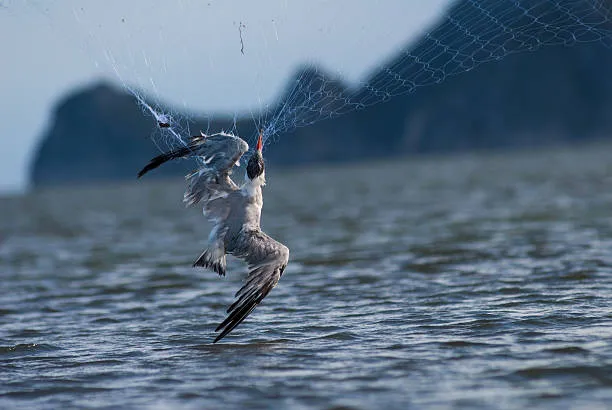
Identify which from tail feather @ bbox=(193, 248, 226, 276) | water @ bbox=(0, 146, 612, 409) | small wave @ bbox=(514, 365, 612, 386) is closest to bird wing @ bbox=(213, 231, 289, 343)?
tail feather @ bbox=(193, 248, 226, 276)

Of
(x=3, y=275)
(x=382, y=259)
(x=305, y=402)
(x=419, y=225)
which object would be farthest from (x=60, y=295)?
(x=419, y=225)

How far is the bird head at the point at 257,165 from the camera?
11.3 metres

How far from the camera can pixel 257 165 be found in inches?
452

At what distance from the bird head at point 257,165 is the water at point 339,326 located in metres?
2.17

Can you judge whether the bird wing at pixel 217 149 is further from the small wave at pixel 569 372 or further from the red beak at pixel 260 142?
the small wave at pixel 569 372

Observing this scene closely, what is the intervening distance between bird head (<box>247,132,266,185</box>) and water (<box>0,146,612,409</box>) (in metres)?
2.17

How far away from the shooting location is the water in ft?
34.5

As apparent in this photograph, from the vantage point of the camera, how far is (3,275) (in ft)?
79.6

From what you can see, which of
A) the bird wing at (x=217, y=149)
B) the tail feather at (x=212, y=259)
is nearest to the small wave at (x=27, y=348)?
the tail feather at (x=212, y=259)

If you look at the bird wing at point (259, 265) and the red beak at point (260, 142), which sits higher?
the red beak at point (260, 142)

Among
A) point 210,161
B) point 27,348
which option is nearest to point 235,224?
point 210,161

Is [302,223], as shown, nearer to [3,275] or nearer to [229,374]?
[3,275]

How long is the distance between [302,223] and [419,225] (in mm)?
6267

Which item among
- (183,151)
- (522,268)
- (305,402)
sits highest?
(183,151)
